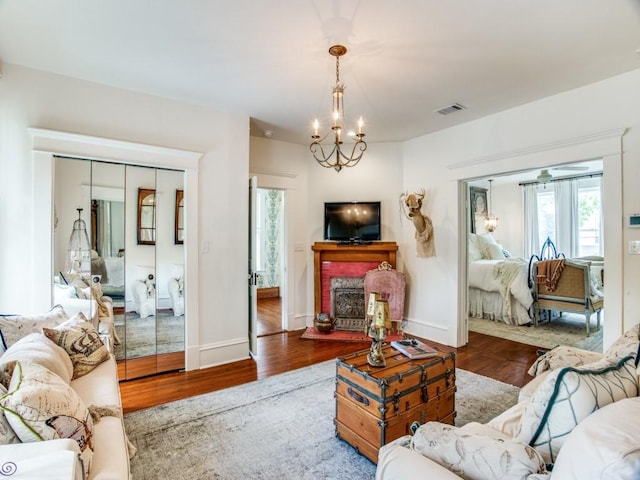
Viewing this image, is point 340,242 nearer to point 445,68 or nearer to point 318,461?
point 445,68

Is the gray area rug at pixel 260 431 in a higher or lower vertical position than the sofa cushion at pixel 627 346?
lower

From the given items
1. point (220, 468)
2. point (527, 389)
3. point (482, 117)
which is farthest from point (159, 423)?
point (482, 117)

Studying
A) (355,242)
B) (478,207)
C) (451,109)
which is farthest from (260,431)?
(478,207)

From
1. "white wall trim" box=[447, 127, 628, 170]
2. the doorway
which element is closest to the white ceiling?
"white wall trim" box=[447, 127, 628, 170]

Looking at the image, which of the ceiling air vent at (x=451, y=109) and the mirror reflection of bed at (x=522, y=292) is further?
the mirror reflection of bed at (x=522, y=292)

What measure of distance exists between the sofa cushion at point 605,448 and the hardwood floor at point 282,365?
2.63m

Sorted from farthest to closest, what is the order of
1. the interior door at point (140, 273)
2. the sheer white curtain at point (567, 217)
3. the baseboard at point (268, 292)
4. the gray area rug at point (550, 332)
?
the baseboard at point (268, 292) → the sheer white curtain at point (567, 217) → the gray area rug at point (550, 332) → the interior door at point (140, 273)

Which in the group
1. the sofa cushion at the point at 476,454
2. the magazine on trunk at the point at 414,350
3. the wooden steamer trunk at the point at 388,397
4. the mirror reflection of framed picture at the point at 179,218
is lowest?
the wooden steamer trunk at the point at 388,397

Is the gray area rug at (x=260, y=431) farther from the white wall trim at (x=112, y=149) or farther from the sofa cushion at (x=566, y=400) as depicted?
Answer: the white wall trim at (x=112, y=149)

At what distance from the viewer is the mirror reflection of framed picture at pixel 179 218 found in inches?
133

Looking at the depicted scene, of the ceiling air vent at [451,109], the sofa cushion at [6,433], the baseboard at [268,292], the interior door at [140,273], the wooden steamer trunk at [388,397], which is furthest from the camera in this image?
the baseboard at [268,292]

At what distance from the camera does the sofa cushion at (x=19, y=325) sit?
6.31 feet

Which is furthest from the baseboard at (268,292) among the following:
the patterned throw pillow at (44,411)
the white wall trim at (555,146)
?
the patterned throw pillow at (44,411)

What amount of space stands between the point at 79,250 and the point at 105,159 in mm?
848
